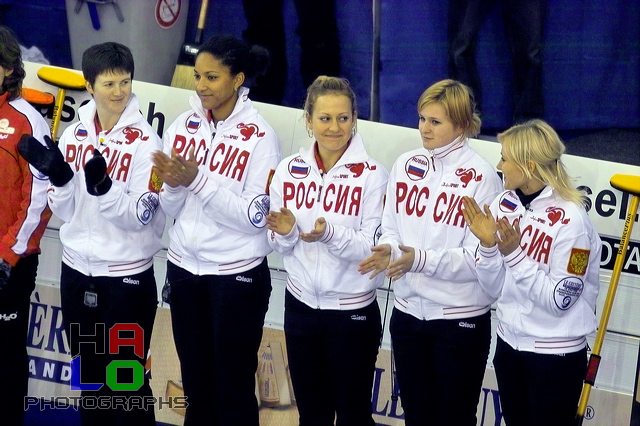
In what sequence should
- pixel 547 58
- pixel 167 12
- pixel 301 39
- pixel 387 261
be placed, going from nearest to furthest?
1. pixel 387 261
2. pixel 547 58
3. pixel 301 39
4. pixel 167 12

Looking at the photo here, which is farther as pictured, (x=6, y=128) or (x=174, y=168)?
(x=6, y=128)

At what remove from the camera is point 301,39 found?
5664 mm

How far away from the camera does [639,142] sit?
5.35 metres

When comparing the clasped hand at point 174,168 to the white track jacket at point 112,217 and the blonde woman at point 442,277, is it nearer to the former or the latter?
the white track jacket at point 112,217

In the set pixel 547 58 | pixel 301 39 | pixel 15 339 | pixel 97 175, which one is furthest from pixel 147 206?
pixel 547 58

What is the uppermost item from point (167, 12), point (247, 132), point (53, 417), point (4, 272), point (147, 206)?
point (167, 12)

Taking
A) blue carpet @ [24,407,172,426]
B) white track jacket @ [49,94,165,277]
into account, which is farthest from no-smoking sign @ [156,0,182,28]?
blue carpet @ [24,407,172,426]

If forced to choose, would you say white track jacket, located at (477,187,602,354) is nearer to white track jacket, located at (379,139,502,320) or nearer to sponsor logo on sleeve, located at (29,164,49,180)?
white track jacket, located at (379,139,502,320)

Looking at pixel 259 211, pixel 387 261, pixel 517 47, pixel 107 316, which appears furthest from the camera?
pixel 517 47

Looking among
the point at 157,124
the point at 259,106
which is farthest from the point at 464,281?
the point at 157,124

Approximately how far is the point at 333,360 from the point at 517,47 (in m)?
2.26

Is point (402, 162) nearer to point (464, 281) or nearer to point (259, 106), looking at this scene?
point (464, 281)

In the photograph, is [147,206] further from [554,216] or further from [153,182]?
[554,216]

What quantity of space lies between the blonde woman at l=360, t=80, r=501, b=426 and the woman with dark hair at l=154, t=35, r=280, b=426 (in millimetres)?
589
